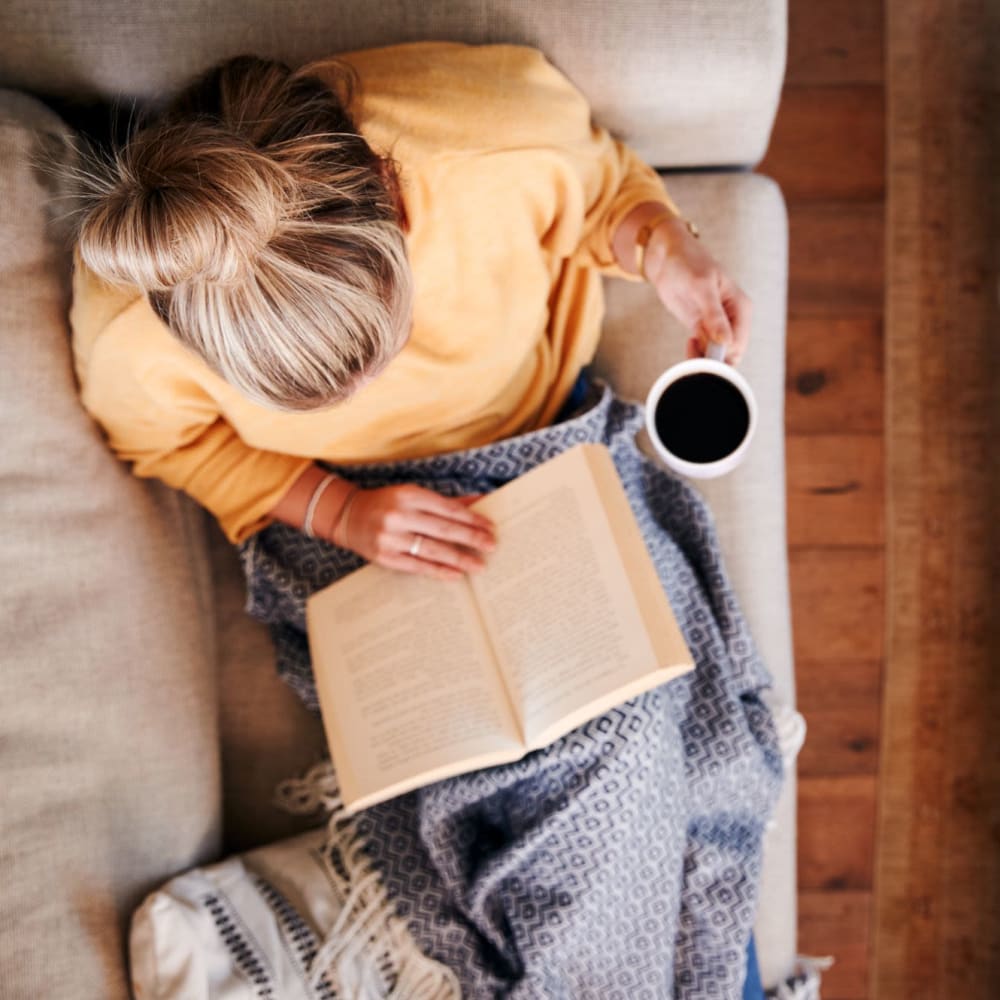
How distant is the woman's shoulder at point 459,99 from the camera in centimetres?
78

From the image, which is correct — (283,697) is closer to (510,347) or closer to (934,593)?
(510,347)

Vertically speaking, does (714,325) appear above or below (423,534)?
above

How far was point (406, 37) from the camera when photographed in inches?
35.2

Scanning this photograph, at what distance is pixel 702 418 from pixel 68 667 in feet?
1.98

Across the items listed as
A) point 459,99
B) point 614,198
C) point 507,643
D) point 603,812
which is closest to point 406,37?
point 459,99

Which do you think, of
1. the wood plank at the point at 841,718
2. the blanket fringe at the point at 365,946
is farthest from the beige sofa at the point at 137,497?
the wood plank at the point at 841,718

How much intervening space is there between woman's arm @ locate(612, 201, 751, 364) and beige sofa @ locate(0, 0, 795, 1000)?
0.16 metres

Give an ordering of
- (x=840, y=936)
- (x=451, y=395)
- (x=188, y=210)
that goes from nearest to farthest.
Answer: (x=188, y=210), (x=451, y=395), (x=840, y=936)

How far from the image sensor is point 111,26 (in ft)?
2.84

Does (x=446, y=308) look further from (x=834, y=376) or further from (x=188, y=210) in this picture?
(x=834, y=376)

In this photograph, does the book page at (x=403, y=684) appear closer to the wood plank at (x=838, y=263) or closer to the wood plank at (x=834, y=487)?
the wood plank at (x=834, y=487)

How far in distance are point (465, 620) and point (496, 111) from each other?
455 millimetres

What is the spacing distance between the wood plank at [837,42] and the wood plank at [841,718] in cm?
87

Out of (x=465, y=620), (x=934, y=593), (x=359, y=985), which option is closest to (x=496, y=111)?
(x=465, y=620)
